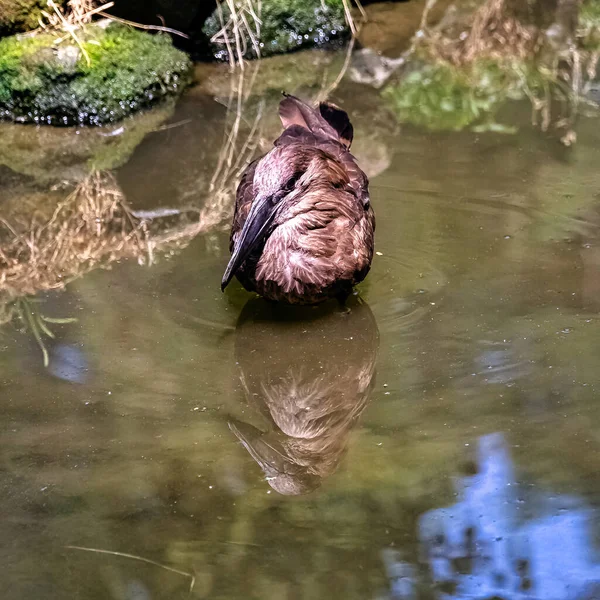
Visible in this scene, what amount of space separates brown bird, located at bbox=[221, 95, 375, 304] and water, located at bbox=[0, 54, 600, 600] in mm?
186

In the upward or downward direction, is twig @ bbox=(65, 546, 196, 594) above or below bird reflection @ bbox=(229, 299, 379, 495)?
above

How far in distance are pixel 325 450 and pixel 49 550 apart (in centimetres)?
108

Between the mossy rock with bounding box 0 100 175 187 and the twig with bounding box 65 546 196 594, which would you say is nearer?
the twig with bounding box 65 546 196 594

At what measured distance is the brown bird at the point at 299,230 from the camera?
161 inches

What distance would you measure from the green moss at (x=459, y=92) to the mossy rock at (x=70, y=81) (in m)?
2.03

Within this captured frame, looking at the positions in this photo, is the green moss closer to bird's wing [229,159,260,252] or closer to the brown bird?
the brown bird

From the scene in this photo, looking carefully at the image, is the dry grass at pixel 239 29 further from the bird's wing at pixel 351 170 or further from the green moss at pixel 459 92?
the bird's wing at pixel 351 170

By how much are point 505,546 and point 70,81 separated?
17.0 ft

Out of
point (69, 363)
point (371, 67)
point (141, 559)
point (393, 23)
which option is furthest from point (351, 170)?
point (393, 23)

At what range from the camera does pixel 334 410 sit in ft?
11.7

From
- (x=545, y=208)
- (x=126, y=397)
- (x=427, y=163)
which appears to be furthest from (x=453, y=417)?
(x=427, y=163)

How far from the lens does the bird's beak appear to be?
156 inches

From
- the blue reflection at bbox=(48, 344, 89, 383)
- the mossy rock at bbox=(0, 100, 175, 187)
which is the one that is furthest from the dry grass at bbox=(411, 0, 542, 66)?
the blue reflection at bbox=(48, 344, 89, 383)

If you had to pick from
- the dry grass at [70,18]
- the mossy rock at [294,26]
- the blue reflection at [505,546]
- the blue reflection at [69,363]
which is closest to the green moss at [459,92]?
the mossy rock at [294,26]
